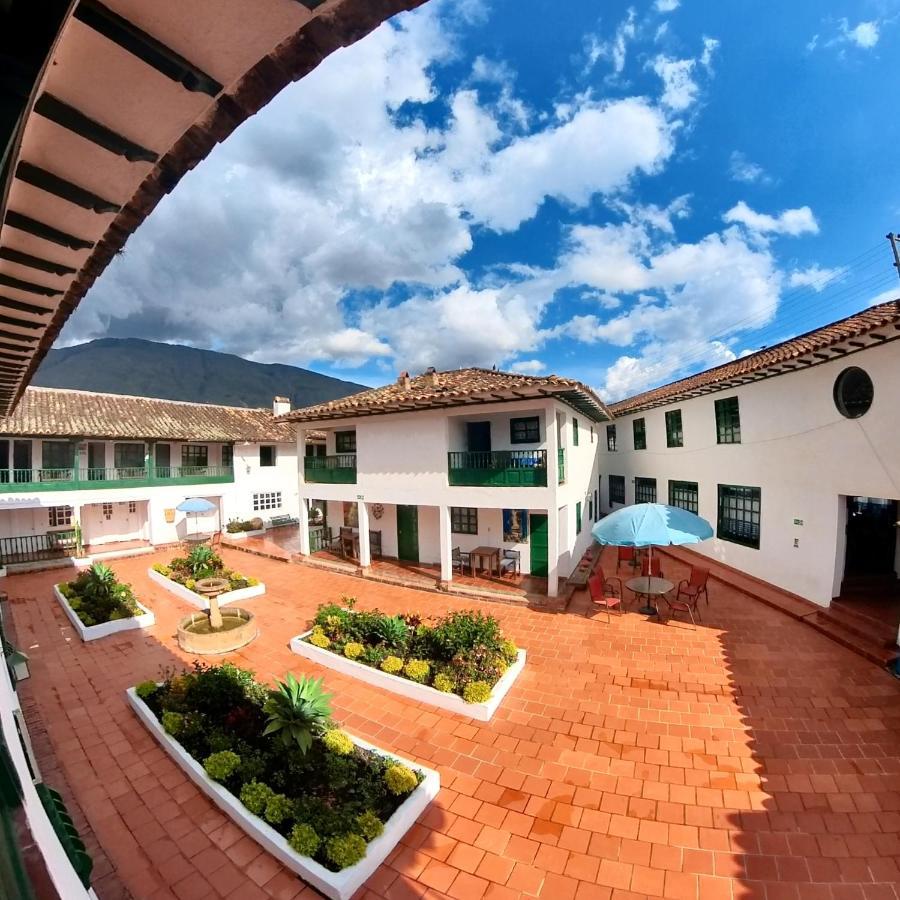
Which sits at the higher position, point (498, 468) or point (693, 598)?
point (498, 468)

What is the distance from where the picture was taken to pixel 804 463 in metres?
10.8

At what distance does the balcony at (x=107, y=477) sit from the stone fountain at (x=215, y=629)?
12053 mm

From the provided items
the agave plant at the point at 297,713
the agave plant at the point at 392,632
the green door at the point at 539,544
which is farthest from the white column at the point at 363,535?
the agave plant at the point at 297,713

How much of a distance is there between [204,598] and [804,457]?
16.1 m

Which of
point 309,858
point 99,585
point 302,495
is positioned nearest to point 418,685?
point 309,858

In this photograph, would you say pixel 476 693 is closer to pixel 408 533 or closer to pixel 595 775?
pixel 595 775

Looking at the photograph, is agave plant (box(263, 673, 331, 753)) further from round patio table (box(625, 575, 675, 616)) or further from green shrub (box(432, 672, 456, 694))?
round patio table (box(625, 575, 675, 616))

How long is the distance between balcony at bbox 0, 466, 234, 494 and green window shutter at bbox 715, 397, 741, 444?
856 inches

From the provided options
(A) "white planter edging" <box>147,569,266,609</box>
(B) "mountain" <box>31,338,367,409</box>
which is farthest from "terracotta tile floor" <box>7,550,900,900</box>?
(B) "mountain" <box>31,338,367,409</box>

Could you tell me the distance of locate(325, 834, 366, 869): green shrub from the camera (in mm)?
4168

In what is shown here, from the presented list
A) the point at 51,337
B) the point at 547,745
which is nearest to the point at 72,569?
the point at 51,337

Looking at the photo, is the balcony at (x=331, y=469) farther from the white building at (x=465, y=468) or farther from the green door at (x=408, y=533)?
the green door at (x=408, y=533)

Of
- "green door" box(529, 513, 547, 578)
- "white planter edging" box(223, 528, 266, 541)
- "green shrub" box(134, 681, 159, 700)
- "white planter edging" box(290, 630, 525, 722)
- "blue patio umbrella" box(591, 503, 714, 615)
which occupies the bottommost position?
"white planter edging" box(290, 630, 525, 722)

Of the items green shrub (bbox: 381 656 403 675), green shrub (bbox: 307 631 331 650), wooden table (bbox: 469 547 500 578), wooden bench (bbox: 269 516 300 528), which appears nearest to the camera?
green shrub (bbox: 381 656 403 675)
